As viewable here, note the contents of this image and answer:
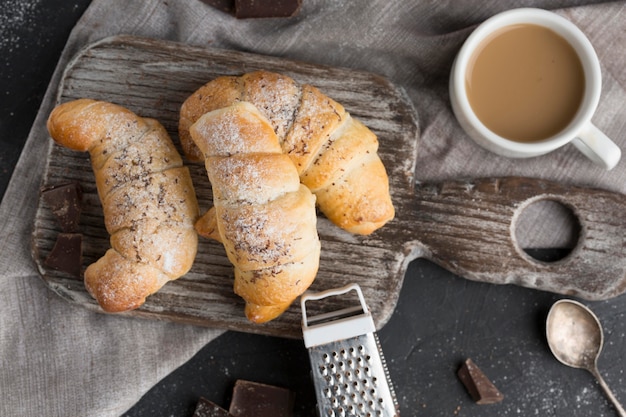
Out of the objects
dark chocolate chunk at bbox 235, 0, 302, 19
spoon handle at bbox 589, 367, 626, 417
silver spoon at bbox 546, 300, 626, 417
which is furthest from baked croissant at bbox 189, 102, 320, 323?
spoon handle at bbox 589, 367, 626, 417

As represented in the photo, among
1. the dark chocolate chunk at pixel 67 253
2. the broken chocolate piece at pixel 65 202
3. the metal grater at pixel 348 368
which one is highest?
the broken chocolate piece at pixel 65 202

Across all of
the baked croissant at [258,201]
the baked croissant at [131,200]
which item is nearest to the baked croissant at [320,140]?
the baked croissant at [258,201]

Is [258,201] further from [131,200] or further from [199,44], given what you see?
[199,44]

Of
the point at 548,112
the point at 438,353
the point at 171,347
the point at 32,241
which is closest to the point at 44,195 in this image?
the point at 32,241

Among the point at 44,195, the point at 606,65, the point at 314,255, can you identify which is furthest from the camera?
the point at 606,65

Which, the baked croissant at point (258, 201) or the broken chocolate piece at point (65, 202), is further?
the broken chocolate piece at point (65, 202)

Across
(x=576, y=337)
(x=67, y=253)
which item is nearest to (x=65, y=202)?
(x=67, y=253)

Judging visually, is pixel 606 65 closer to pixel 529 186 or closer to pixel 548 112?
pixel 548 112

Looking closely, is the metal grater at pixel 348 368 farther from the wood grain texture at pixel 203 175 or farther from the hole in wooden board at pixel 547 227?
the hole in wooden board at pixel 547 227
